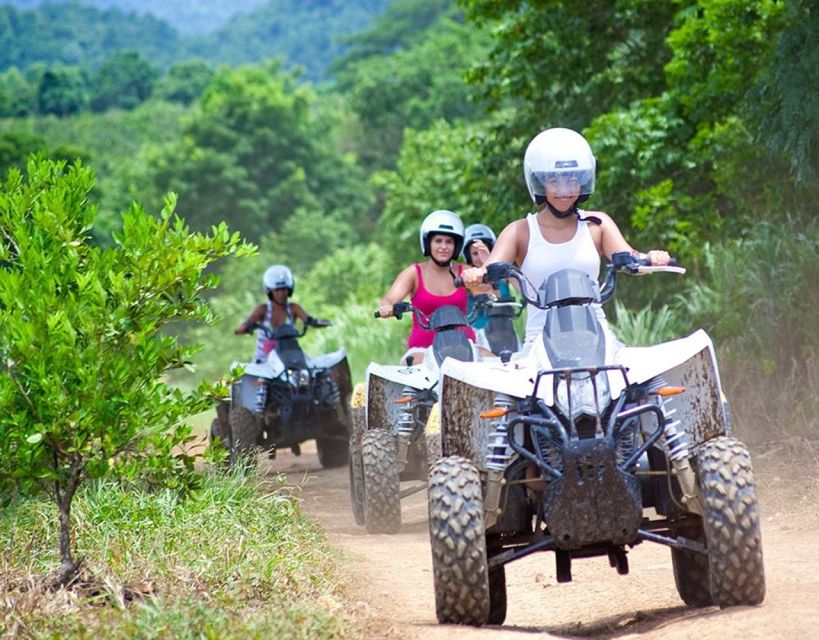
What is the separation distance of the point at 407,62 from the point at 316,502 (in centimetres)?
4851

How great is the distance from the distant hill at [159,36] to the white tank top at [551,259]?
159 m

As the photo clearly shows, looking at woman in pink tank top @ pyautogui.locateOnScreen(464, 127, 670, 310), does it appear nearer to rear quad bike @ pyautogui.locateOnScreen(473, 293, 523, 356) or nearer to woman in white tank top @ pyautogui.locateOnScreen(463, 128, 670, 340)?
woman in white tank top @ pyautogui.locateOnScreen(463, 128, 670, 340)

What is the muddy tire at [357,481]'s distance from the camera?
1089 cm

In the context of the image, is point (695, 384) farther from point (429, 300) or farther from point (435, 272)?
point (435, 272)

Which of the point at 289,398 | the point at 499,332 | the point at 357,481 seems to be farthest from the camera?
the point at 289,398

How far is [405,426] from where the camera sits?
33.9 ft

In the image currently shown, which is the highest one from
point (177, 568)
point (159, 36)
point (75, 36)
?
point (159, 36)

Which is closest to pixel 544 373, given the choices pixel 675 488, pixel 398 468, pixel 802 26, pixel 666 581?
pixel 675 488

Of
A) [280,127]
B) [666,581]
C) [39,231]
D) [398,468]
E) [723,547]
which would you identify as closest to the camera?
[723,547]

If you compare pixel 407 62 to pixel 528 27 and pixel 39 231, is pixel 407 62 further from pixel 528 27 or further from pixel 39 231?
pixel 39 231

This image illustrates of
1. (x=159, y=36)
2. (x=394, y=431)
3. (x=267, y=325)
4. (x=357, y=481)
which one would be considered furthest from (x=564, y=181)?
(x=159, y=36)

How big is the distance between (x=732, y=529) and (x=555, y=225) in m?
1.66

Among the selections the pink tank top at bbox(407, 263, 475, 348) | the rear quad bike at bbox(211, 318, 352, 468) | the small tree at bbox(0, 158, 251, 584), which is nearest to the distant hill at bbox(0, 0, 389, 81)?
the rear quad bike at bbox(211, 318, 352, 468)

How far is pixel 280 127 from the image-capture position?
56312 millimetres
